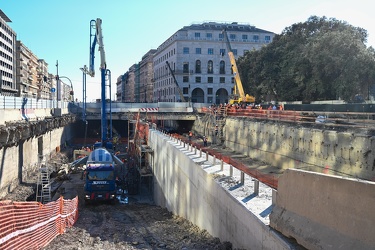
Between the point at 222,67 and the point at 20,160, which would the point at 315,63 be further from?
the point at 222,67

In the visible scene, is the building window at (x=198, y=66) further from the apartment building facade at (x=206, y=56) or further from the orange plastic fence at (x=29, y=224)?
the orange plastic fence at (x=29, y=224)

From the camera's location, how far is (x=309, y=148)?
20.8 metres

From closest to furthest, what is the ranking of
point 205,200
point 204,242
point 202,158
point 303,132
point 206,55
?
point 204,242, point 205,200, point 202,158, point 303,132, point 206,55

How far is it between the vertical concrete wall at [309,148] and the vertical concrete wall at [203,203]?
6.70m

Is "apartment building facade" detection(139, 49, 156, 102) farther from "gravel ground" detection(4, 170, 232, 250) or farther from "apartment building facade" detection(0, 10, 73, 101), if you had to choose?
"gravel ground" detection(4, 170, 232, 250)

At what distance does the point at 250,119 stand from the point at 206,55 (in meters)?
63.9

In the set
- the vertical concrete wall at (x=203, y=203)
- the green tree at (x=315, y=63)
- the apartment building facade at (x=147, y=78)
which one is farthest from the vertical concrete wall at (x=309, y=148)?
the apartment building facade at (x=147, y=78)

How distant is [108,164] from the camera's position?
25875 mm

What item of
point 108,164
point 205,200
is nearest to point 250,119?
point 108,164

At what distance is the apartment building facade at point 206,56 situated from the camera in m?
91.2

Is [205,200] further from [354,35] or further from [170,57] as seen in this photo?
[170,57]

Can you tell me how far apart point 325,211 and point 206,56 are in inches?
3486

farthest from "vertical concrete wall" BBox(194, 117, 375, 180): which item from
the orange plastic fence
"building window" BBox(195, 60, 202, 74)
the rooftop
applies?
the rooftop

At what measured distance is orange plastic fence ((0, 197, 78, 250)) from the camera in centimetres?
899
